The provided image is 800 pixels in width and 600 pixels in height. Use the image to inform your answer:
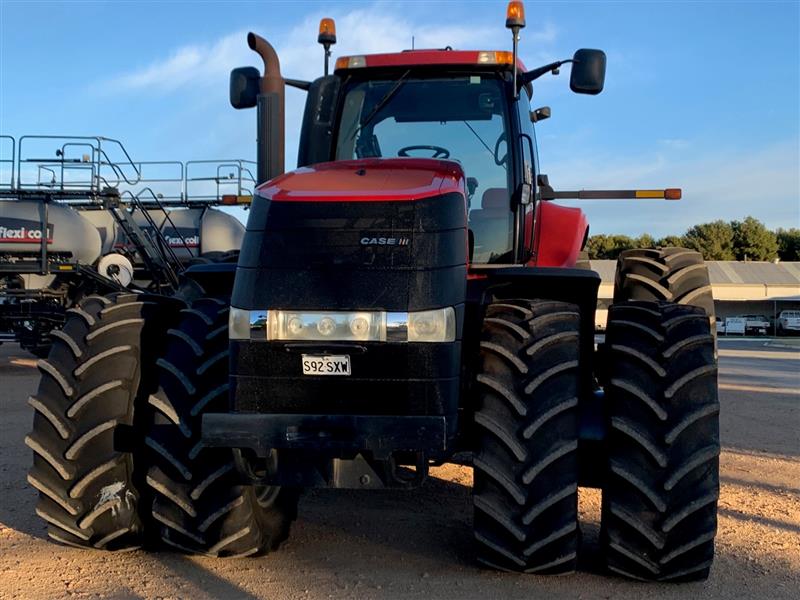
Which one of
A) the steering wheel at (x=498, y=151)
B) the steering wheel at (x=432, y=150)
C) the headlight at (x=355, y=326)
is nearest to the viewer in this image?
the headlight at (x=355, y=326)

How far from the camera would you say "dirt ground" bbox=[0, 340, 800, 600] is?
12.8 feet

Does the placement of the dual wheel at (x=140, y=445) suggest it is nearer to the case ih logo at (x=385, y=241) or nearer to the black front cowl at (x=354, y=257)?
the black front cowl at (x=354, y=257)

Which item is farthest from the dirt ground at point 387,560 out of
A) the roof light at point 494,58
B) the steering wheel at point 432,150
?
the roof light at point 494,58

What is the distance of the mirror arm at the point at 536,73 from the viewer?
4817mm

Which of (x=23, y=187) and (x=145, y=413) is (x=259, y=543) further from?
(x=23, y=187)

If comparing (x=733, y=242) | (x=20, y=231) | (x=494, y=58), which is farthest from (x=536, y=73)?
(x=733, y=242)

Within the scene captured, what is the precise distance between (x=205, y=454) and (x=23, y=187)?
13.3m

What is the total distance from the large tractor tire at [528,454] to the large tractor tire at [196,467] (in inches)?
47.5

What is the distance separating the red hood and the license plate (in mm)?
771

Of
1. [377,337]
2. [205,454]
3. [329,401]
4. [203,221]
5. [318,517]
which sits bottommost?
[318,517]

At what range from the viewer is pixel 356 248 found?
12.5 feet

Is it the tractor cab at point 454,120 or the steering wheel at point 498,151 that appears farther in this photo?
the steering wheel at point 498,151

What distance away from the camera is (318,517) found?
5.32 m

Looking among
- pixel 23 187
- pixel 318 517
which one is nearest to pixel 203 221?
pixel 23 187
